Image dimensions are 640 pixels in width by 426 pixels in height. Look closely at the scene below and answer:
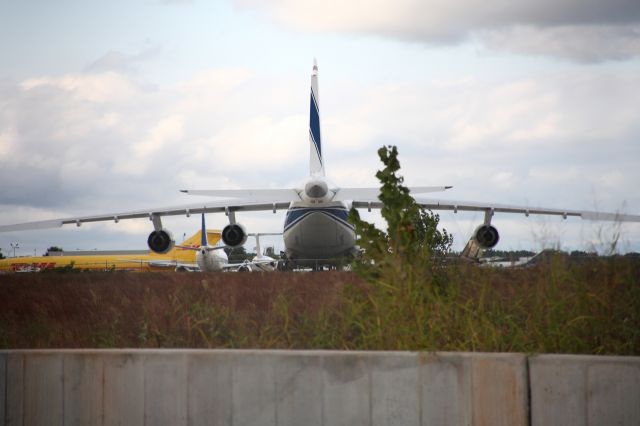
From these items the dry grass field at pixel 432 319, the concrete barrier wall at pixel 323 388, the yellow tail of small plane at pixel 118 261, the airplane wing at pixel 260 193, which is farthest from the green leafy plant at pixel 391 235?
the yellow tail of small plane at pixel 118 261

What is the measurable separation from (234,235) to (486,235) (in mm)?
9792

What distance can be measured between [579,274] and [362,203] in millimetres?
28320

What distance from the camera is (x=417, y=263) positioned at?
9.17 metres

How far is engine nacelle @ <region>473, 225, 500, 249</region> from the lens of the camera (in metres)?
31.0

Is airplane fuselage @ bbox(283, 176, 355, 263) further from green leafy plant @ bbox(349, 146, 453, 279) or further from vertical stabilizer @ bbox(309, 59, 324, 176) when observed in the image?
green leafy plant @ bbox(349, 146, 453, 279)

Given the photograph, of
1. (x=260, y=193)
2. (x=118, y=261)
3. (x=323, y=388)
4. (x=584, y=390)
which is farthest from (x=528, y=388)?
(x=118, y=261)

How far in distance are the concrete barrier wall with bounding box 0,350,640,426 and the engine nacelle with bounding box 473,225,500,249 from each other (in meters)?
24.6

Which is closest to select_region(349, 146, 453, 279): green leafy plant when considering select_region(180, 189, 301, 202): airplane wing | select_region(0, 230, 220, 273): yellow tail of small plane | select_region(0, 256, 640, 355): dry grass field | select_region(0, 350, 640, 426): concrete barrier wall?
select_region(0, 256, 640, 355): dry grass field

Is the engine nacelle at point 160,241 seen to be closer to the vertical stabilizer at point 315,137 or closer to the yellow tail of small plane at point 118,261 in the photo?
the vertical stabilizer at point 315,137

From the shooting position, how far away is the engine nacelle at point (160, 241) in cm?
3197

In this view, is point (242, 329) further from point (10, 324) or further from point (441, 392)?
point (10, 324)

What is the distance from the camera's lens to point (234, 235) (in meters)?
32.0

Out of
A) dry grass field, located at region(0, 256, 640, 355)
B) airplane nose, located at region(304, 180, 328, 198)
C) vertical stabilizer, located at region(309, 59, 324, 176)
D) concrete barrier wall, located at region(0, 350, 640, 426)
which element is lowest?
concrete barrier wall, located at region(0, 350, 640, 426)

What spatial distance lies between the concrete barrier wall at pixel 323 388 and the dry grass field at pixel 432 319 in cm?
80
